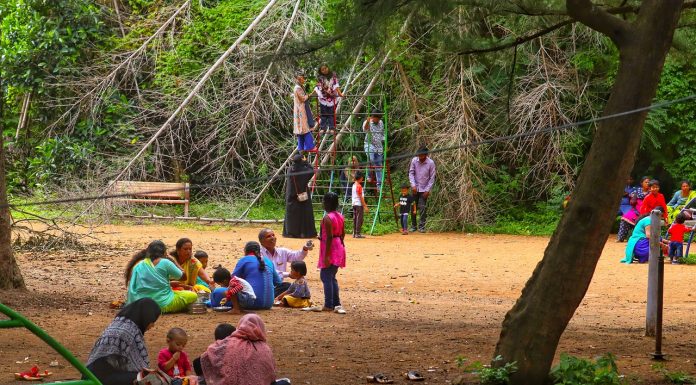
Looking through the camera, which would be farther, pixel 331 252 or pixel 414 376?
pixel 331 252

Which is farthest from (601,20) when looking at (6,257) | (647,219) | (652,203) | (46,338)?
(652,203)

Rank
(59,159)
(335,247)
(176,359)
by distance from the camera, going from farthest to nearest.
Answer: (59,159), (335,247), (176,359)

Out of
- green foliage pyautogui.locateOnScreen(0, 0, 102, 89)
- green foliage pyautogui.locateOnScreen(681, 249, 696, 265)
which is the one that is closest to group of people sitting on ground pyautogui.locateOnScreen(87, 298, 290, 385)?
green foliage pyautogui.locateOnScreen(681, 249, 696, 265)

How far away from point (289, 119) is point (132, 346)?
17.1 metres

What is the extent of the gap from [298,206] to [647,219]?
247 inches

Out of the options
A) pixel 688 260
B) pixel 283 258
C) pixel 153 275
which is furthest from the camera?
pixel 688 260

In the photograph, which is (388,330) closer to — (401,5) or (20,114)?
(401,5)

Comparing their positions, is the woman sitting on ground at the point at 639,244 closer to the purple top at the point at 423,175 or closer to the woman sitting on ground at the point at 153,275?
the purple top at the point at 423,175

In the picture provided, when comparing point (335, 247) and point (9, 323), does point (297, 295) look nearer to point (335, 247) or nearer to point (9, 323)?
point (335, 247)

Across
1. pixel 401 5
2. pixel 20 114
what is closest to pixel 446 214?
pixel 20 114

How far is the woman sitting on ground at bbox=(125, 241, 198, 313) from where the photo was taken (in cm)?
1048

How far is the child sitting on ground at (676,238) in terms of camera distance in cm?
1723

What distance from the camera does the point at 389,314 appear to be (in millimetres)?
11805

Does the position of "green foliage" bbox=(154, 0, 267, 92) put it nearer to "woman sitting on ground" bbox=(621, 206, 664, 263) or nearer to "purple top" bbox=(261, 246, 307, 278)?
"woman sitting on ground" bbox=(621, 206, 664, 263)
